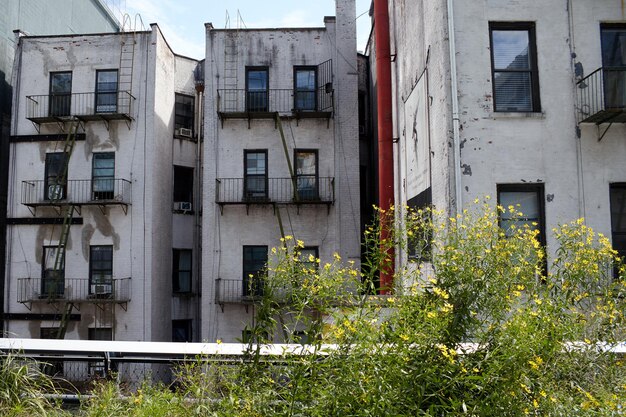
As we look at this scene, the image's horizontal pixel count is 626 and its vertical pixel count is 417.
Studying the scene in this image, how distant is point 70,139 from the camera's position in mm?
18844

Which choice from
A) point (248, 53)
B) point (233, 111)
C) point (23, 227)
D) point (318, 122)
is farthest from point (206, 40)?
point (23, 227)

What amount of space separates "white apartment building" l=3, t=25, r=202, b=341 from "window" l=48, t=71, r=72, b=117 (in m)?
0.04

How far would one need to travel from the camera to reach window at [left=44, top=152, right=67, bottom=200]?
18641 mm

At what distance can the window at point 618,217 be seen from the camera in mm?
9586

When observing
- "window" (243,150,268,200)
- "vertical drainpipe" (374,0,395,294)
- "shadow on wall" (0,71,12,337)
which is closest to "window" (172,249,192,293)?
"window" (243,150,268,200)

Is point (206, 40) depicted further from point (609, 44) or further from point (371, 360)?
point (371, 360)

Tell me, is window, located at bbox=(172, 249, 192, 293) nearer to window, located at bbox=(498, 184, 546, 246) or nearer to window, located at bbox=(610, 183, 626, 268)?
window, located at bbox=(498, 184, 546, 246)

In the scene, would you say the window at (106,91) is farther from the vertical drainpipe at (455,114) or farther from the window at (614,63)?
the window at (614,63)

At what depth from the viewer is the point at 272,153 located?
18.8 m

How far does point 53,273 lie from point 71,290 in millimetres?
992

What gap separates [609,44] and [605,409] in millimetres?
8295

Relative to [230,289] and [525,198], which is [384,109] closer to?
[525,198]

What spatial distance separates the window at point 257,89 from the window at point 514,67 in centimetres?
1045

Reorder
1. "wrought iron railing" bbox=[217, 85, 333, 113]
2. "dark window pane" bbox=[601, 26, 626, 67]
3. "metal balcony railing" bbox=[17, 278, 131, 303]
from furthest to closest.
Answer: "wrought iron railing" bbox=[217, 85, 333, 113] < "metal balcony railing" bbox=[17, 278, 131, 303] < "dark window pane" bbox=[601, 26, 626, 67]
